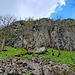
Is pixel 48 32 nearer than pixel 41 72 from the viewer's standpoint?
No

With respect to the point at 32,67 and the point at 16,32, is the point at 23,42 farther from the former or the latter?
the point at 32,67

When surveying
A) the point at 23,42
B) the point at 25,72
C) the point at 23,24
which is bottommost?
the point at 25,72

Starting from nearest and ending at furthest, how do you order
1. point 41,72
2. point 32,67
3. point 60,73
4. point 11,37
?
point 60,73, point 41,72, point 32,67, point 11,37

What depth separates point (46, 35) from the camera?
239ft

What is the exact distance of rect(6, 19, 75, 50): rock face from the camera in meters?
69.1

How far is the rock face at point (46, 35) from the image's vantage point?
69.1 meters

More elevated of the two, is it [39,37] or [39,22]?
[39,22]

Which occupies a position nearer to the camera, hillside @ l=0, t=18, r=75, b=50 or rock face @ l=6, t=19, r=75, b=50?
rock face @ l=6, t=19, r=75, b=50

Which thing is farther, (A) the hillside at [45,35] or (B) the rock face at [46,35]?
(A) the hillside at [45,35]

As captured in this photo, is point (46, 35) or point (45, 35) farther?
point (46, 35)

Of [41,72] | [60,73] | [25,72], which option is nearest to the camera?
[60,73]

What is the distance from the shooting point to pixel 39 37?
72.8 meters

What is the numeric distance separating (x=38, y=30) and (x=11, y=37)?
1033cm

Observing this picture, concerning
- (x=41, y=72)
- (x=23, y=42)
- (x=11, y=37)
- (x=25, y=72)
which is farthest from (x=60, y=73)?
(x=11, y=37)
